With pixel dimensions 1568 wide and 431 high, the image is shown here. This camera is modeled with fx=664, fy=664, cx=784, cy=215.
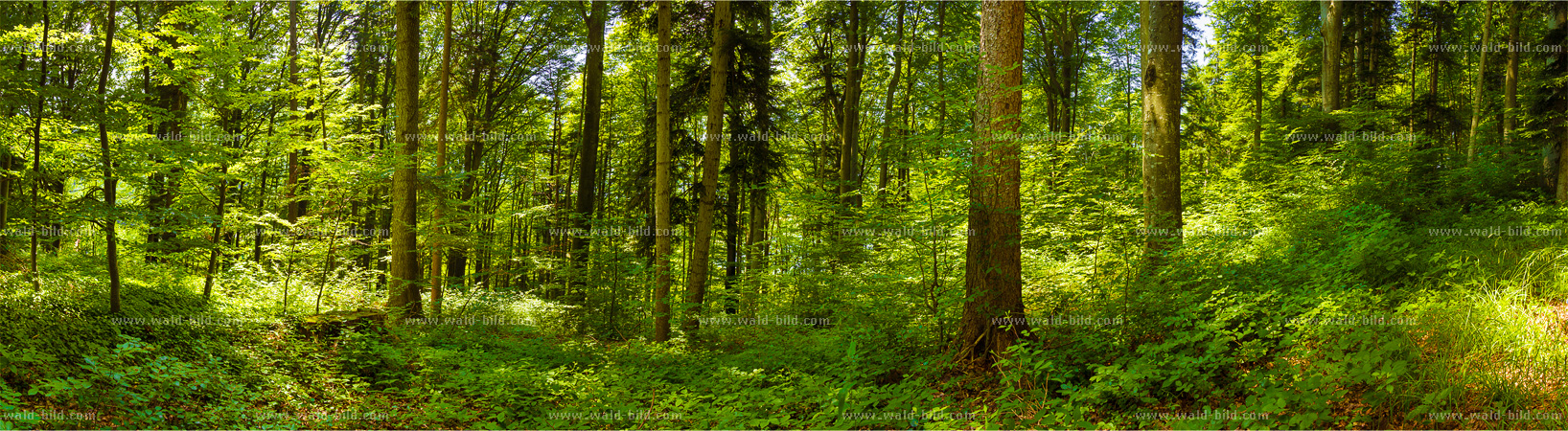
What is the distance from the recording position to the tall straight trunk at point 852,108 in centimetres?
1508

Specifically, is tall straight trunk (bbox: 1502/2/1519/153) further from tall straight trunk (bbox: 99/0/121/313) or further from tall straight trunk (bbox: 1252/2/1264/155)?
tall straight trunk (bbox: 99/0/121/313)

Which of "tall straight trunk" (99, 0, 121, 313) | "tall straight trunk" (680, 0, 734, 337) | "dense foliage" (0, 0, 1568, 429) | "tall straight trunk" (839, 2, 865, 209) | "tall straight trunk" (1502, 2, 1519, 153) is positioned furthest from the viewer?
"tall straight trunk" (839, 2, 865, 209)

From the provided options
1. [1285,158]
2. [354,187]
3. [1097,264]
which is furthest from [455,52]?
[1285,158]

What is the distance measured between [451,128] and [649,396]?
16.8m

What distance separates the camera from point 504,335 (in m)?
10.9

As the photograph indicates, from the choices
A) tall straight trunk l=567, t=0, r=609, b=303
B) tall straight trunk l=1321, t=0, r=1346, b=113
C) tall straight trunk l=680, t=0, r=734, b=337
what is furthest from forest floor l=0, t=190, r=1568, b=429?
tall straight trunk l=1321, t=0, r=1346, b=113

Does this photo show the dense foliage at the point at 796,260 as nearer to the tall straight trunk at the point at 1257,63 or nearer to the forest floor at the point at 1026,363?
the forest floor at the point at 1026,363

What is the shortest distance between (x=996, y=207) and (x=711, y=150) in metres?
5.74

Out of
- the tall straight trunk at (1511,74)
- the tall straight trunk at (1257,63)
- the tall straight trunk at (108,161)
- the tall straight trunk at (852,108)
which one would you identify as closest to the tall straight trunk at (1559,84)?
the tall straight trunk at (1511,74)

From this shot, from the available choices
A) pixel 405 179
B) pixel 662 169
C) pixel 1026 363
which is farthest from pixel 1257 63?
pixel 405 179

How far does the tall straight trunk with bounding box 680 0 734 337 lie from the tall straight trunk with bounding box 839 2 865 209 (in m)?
4.61

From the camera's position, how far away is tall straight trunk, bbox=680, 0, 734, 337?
10352mm

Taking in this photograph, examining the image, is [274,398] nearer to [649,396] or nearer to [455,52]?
[649,396]

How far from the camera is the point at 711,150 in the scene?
34.7 ft
